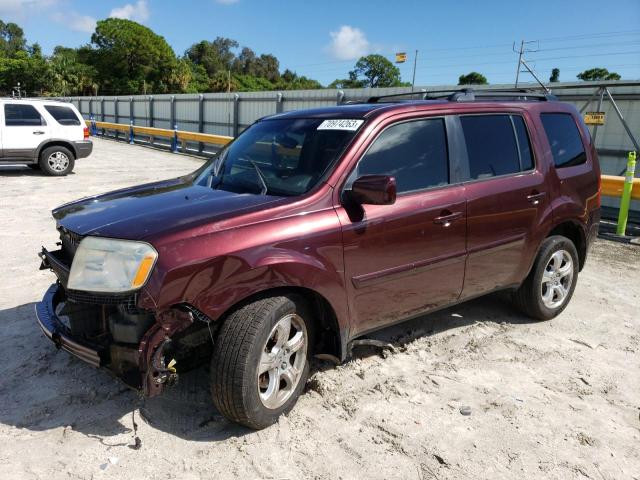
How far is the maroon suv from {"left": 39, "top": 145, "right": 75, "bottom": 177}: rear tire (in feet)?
33.3

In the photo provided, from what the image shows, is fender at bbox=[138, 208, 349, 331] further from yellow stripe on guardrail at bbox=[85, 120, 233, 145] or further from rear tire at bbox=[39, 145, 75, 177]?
yellow stripe on guardrail at bbox=[85, 120, 233, 145]

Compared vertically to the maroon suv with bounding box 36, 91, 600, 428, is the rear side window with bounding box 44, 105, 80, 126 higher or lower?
higher

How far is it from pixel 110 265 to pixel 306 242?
3.39 feet

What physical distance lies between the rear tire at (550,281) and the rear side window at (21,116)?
1189 cm

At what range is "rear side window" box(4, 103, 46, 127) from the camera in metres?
11.9

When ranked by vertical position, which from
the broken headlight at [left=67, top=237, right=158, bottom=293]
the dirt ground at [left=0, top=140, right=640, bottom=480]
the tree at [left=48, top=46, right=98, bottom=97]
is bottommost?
the dirt ground at [left=0, top=140, right=640, bottom=480]

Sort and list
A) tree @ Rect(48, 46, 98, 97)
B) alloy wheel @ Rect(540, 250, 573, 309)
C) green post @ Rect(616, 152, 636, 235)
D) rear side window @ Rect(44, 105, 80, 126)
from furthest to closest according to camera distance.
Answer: tree @ Rect(48, 46, 98, 97)
rear side window @ Rect(44, 105, 80, 126)
green post @ Rect(616, 152, 636, 235)
alloy wheel @ Rect(540, 250, 573, 309)

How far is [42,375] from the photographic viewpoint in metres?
3.46

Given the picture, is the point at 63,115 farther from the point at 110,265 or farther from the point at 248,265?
the point at 248,265

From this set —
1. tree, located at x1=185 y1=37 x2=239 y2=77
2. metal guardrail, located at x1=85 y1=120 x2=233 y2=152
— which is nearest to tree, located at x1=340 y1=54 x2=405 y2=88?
tree, located at x1=185 y1=37 x2=239 y2=77

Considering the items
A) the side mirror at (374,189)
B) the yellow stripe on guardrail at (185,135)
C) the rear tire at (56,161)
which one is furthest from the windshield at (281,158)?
the yellow stripe on guardrail at (185,135)

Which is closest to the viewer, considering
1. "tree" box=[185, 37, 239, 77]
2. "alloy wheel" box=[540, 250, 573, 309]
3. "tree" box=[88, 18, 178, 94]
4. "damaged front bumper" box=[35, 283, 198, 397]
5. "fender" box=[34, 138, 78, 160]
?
"damaged front bumper" box=[35, 283, 198, 397]

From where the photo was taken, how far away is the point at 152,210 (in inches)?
119

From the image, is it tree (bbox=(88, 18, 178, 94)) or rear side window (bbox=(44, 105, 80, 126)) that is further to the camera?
tree (bbox=(88, 18, 178, 94))
